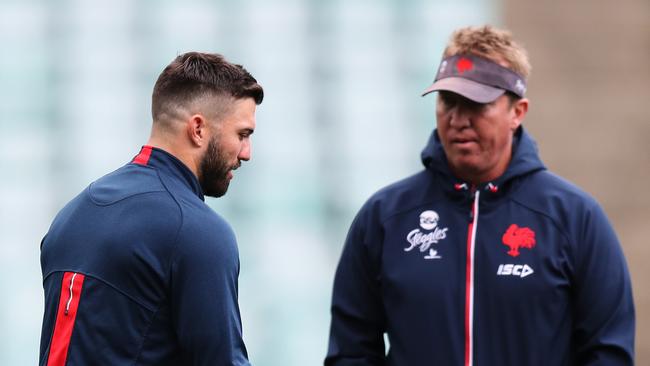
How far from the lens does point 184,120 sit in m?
3.76

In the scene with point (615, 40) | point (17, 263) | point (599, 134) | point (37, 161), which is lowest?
point (17, 263)

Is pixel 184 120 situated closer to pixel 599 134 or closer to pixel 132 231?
pixel 132 231

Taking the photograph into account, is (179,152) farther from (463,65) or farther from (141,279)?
(463,65)

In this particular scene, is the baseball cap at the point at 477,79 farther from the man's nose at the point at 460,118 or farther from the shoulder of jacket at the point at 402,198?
the shoulder of jacket at the point at 402,198

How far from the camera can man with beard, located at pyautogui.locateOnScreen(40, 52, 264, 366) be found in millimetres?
3492

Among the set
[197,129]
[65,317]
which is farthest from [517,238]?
[65,317]

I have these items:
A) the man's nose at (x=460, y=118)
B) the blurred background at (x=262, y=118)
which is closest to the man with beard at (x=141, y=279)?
the man's nose at (x=460, y=118)

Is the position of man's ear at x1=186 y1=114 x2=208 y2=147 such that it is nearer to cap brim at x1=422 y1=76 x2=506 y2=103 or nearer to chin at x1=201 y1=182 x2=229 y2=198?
chin at x1=201 y1=182 x2=229 y2=198

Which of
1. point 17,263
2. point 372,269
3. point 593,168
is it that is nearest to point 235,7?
point 17,263

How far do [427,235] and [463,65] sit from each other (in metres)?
0.58

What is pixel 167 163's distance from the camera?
3709 millimetres

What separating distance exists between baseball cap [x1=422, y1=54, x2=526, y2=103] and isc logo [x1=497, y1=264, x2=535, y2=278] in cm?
53

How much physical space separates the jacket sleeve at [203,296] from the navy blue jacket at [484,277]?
85 cm

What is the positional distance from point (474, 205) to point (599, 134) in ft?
33.5
